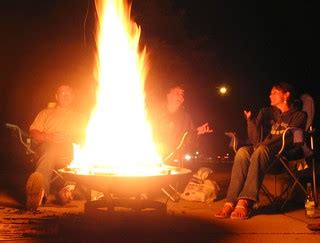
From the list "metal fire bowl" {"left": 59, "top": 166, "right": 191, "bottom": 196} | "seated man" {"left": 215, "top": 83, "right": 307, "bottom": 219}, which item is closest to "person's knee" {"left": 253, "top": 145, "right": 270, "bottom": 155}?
"seated man" {"left": 215, "top": 83, "right": 307, "bottom": 219}

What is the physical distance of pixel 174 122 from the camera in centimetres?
536

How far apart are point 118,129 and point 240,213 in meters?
1.29

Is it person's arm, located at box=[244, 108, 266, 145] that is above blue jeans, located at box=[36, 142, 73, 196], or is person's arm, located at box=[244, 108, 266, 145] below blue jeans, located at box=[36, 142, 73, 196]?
above

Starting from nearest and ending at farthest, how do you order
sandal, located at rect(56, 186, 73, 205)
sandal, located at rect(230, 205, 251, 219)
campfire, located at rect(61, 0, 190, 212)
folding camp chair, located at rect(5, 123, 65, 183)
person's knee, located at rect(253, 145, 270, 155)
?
campfire, located at rect(61, 0, 190, 212) < sandal, located at rect(230, 205, 251, 219) < person's knee, located at rect(253, 145, 270, 155) < sandal, located at rect(56, 186, 73, 205) < folding camp chair, located at rect(5, 123, 65, 183)

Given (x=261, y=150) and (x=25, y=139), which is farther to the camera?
(x=25, y=139)

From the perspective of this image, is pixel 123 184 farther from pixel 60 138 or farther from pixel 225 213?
pixel 60 138

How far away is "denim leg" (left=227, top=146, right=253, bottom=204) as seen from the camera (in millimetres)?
4105

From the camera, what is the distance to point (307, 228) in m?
3.58

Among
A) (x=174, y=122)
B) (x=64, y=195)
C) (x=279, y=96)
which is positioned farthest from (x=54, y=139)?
(x=279, y=96)

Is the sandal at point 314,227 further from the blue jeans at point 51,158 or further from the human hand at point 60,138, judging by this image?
the human hand at point 60,138

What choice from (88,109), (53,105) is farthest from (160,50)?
(53,105)

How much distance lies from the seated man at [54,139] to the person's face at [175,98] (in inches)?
Result: 40.5

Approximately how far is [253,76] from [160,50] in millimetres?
7813

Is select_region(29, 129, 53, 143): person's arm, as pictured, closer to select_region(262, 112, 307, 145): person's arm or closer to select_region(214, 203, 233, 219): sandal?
select_region(214, 203, 233, 219): sandal
